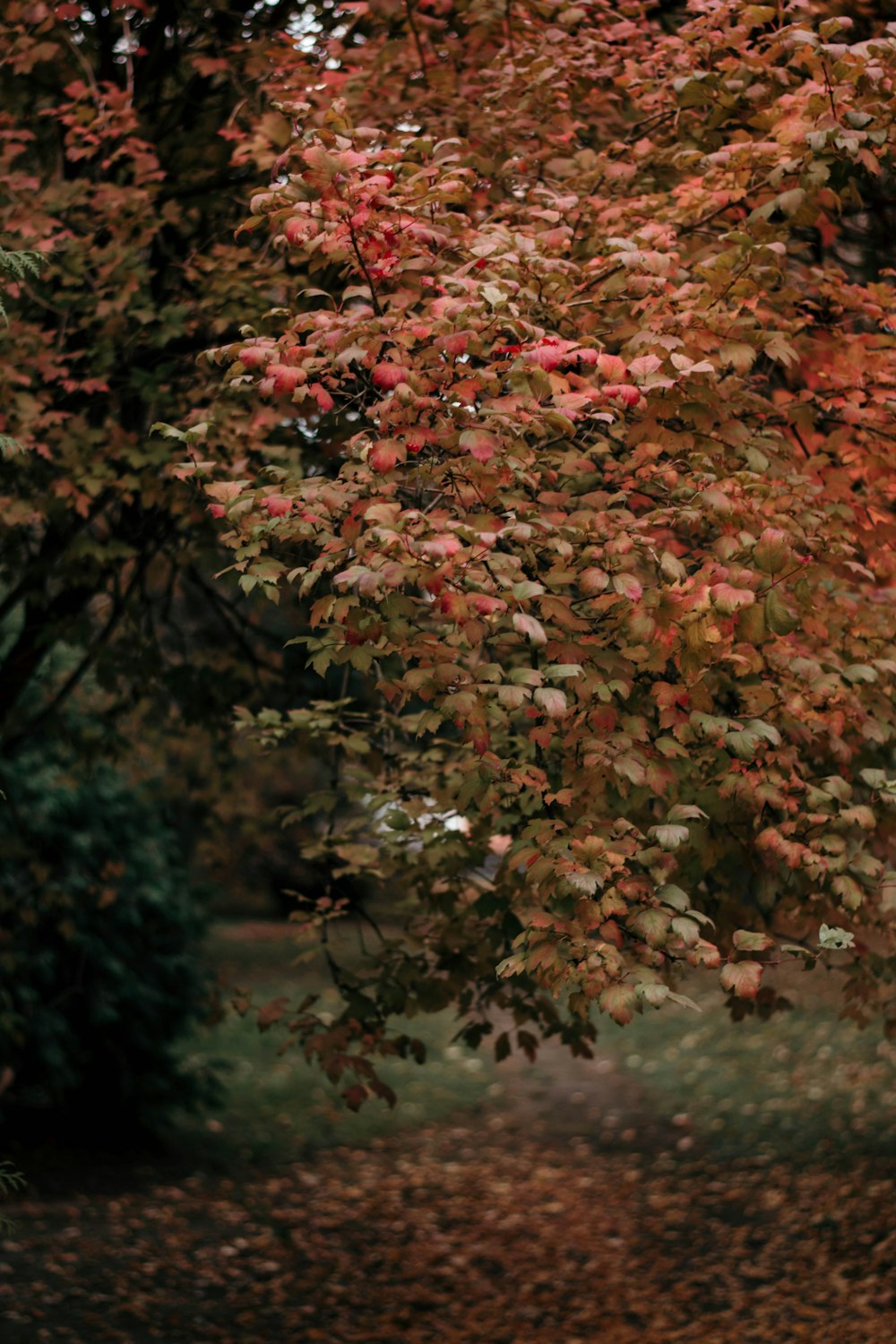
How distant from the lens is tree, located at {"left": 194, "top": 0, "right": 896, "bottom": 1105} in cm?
288

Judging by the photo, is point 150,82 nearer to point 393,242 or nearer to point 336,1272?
point 393,242

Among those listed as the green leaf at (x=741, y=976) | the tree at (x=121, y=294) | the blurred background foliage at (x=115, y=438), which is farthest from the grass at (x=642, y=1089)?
the green leaf at (x=741, y=976)

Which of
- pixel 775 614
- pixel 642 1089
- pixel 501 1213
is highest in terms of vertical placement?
pixel 775 614

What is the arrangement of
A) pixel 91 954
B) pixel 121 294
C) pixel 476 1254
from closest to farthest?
pixel 121 294
pixel 476 1254
pixel 91 954

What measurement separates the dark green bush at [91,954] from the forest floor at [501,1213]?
0.49 metres

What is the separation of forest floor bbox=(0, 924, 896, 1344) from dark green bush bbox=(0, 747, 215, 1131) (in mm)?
494

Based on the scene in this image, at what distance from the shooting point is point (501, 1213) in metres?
7.88

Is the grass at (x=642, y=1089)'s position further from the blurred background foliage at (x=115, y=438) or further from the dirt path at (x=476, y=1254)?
the blurred background foliage at (x=115, y=438)

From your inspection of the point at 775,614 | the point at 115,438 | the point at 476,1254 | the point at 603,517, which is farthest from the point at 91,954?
the point at 775,614

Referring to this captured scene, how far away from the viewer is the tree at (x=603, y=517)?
2.88 m

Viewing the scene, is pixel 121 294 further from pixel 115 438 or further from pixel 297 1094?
pixel 297 1094

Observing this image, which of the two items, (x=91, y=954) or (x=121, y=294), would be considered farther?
(x=91, y=954)

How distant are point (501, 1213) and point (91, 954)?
126 inches

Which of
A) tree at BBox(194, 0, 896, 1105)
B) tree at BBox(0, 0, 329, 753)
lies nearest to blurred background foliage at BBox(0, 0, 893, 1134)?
tree at BBox(0, 0, 329, 753)
